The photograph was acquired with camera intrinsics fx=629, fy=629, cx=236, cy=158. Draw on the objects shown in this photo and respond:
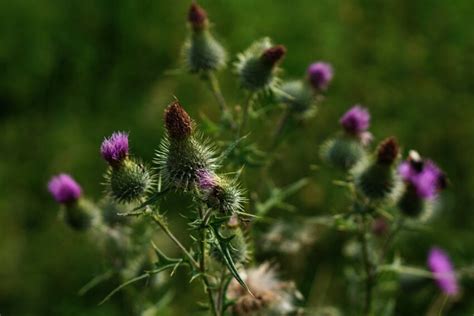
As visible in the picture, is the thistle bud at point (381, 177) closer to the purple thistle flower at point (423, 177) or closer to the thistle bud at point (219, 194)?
the purple thistle flower at point (423, 177)

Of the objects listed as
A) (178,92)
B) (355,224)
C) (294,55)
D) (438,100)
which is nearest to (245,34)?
(294,55)

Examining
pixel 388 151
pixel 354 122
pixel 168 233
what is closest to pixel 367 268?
pixel 388 151

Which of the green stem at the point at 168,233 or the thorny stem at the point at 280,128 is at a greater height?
the thorny stem at the point at 280,128

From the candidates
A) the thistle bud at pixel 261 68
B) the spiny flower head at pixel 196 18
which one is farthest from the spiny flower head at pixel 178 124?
the spiny flower head at pixel 196 18

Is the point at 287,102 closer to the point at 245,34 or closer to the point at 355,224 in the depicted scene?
the point at 355,224

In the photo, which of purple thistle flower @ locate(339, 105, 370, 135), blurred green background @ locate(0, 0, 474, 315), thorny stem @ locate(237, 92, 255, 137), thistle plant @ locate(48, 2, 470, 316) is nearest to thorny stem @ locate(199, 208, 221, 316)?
thistle plant @ locate(48, 2, 470, 316)

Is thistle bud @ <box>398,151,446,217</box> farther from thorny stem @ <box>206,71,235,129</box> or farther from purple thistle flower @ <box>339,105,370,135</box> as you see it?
thorny stem @ <box>206,71,235,129</box>

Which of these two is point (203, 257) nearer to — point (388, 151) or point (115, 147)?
point (115, 147)
